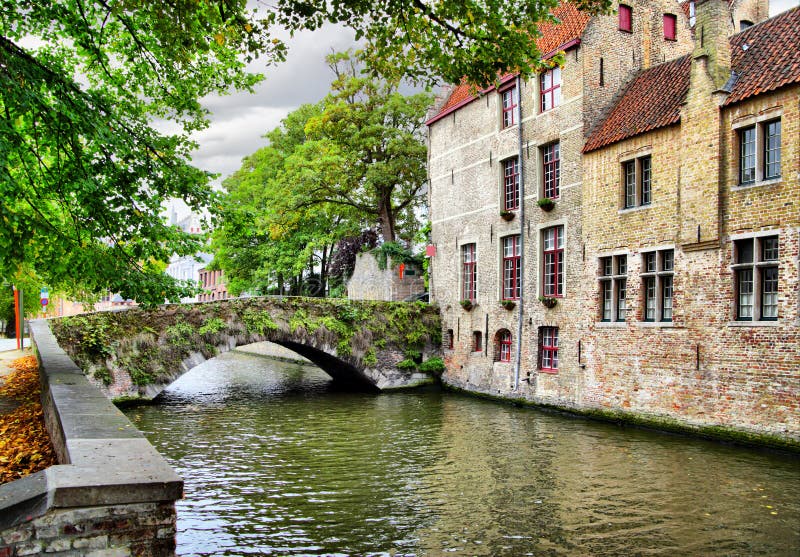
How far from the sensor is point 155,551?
400 cm

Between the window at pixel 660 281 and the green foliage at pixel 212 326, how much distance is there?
11123mm

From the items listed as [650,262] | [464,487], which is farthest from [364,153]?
[464,487]

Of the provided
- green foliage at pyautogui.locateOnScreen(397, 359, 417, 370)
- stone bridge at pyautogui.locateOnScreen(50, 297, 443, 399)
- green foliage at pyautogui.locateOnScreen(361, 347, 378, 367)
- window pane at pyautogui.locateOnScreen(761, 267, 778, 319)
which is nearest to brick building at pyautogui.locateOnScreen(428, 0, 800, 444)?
window pane at pyautogui.locateOnScreen(761, 267, 778, 319)

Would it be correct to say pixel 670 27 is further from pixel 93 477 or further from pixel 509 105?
pixel 93 477

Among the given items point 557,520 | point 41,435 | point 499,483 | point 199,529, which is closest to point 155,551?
point 41,435

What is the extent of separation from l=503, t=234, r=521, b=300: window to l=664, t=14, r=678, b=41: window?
21.7 feet

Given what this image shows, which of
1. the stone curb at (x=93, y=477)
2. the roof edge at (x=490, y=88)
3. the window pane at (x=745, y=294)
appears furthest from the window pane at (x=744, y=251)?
the stone curb at (x=93, y=477)

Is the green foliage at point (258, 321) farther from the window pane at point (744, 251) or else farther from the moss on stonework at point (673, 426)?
the window pane at point (744, 251)

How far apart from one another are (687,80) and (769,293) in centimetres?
527

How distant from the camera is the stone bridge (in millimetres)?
17859

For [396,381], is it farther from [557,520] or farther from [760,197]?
[557,520]

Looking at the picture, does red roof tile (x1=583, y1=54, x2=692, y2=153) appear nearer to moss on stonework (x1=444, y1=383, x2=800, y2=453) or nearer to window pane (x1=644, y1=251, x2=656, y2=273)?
window pane (x1=644, y1=251, x2=656, y2=273)

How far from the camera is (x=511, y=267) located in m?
20.5

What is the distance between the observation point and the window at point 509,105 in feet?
66.8
